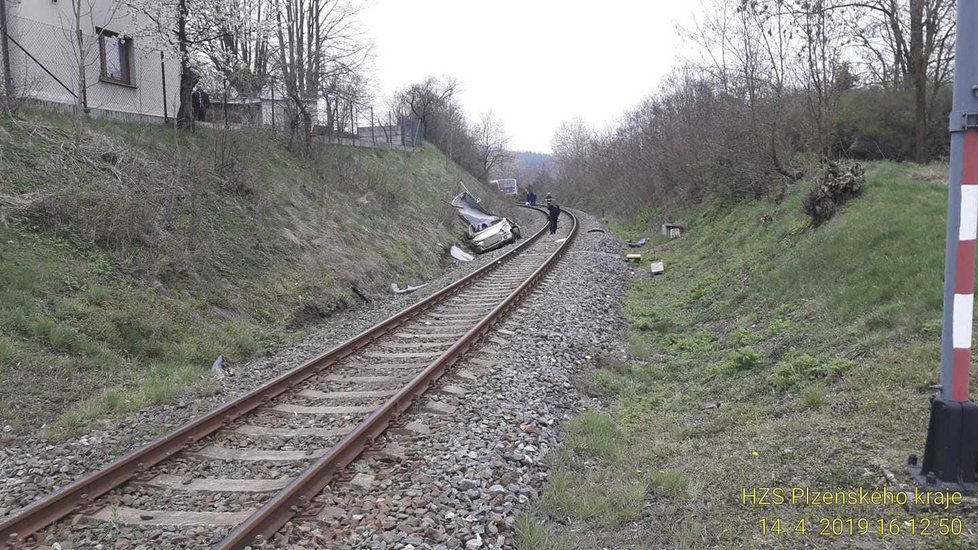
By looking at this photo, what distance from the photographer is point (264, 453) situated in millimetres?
5406

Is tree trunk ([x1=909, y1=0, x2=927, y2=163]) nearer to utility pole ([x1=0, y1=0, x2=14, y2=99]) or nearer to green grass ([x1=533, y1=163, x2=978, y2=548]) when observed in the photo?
green grass ([x1=533, y1=163, x2=978, y2=548])

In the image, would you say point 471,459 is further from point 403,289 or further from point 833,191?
point 403,289

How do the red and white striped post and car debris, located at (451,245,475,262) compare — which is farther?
car debris, located at (451,245,475,262)

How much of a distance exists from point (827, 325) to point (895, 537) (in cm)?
437

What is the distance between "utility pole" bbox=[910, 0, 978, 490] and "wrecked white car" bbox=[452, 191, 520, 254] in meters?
20.9

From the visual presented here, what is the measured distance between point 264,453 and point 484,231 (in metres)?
20.0

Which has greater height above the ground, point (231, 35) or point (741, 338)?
point (231, 35)

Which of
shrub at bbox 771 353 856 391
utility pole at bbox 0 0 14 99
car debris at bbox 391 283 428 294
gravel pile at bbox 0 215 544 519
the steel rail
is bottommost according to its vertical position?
gravel pile at bbox 0 215 544 519

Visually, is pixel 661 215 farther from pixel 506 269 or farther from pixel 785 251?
pixel 785 251

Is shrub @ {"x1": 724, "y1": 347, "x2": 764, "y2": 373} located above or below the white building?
below

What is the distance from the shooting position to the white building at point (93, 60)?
13.5 metres

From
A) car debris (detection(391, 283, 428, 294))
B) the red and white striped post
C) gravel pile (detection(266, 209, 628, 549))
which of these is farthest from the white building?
the red and white striped post

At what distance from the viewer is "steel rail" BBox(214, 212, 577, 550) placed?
3.95 meters

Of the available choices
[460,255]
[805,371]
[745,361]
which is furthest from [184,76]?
[805,371]
